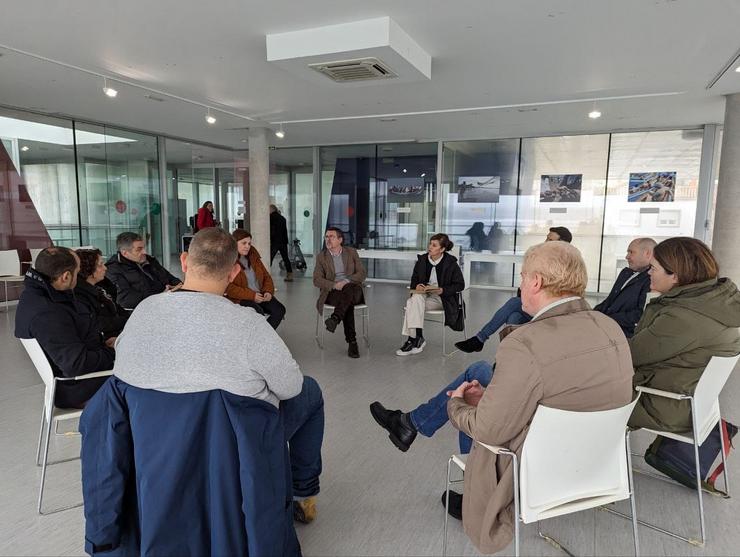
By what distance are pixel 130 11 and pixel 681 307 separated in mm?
3988

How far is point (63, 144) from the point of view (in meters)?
7.92

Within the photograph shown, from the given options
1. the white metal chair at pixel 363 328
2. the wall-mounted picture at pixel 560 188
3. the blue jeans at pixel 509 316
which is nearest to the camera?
the blue jeans at pixel 509 316

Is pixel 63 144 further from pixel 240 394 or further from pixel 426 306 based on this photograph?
pixel 240 394

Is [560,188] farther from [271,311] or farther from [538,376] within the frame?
[538,376]

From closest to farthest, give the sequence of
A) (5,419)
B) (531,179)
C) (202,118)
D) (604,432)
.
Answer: (604,432), (5,419), (202,118), (531,179)

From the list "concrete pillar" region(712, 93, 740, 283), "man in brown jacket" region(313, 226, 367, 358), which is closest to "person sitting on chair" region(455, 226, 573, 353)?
"man in brown jacket" region(313, 226, 367, 358)

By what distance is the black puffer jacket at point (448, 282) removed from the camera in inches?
197

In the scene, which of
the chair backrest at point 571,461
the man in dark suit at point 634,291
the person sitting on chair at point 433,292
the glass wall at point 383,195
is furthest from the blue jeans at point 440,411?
the glass wall at point 383,195

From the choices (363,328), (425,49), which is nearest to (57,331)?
(425,49)

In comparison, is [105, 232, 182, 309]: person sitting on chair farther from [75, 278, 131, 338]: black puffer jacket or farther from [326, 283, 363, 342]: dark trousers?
[326, 283, 363, 342]: dark trousers

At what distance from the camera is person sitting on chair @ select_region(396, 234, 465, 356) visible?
500cm

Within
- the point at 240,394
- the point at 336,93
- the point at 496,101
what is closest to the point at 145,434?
the point at 240,394

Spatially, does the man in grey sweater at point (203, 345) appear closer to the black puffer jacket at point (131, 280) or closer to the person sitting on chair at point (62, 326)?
the person sitting on chair at point (62, 326)

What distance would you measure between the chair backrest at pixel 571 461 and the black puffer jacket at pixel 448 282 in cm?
319
